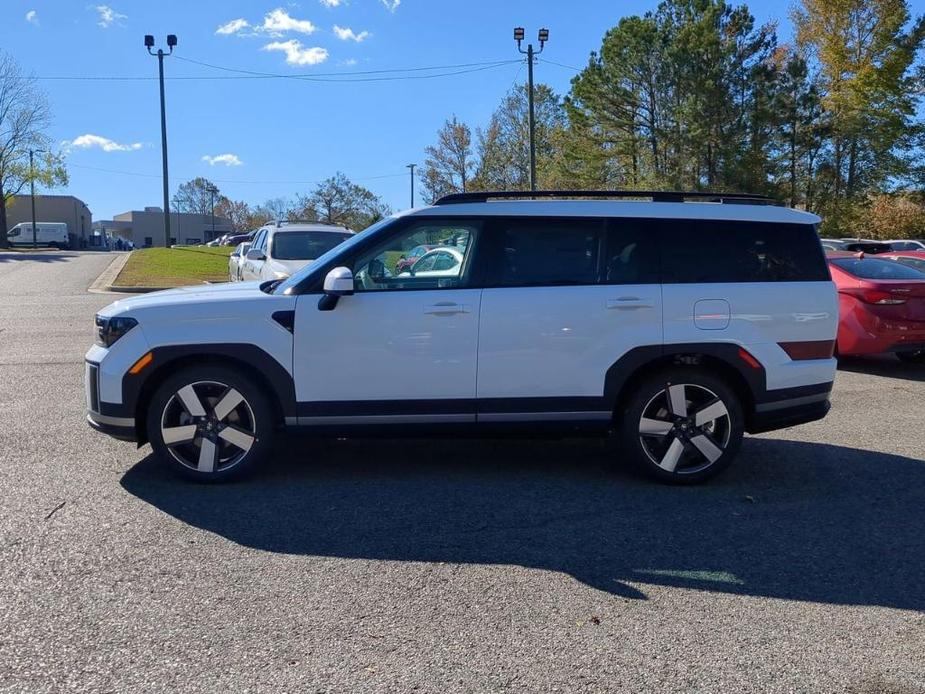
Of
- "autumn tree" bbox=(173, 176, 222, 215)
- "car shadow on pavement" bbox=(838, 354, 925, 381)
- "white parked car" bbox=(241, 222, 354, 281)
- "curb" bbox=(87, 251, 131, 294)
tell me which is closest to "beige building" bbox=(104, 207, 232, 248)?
"autumn tree" bbox=(173, 176, 222, 215)

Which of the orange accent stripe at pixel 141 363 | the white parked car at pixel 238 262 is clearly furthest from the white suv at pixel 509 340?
the white parked car at pixel 238 262

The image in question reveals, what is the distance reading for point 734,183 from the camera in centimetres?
3875

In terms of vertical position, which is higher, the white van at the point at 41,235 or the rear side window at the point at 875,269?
the white van at the point at 41,235

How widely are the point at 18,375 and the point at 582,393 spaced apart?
6854 mm

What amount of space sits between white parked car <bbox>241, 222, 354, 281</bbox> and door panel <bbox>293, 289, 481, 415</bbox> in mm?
7435

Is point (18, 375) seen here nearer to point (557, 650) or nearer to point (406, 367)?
point (406, 367)

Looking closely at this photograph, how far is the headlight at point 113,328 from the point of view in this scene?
5289mm

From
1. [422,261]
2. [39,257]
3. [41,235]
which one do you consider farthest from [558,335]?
[41,235]

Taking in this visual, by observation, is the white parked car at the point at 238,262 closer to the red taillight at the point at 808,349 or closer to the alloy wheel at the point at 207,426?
the alloy wheel at the point at 207,426

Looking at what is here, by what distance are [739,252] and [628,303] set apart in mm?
892

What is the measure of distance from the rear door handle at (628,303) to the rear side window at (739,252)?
0.80ft

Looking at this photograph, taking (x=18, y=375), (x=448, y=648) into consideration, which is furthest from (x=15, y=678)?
(x=18, y=375)

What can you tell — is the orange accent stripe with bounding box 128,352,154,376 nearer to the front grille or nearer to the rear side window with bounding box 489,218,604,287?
the front grille

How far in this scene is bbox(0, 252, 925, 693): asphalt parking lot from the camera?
321 cm
